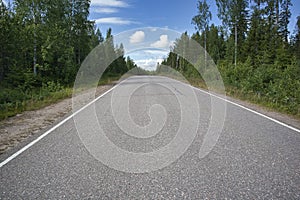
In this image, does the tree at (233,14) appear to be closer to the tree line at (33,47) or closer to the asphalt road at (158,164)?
the tree line at (33,47)

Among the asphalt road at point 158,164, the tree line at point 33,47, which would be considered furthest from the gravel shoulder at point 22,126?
the tree line at point 33,47

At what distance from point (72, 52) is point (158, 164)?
2155cm

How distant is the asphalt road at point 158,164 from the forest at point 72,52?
4007mm

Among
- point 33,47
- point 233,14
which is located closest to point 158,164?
point 33,47

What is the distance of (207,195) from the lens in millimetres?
2502

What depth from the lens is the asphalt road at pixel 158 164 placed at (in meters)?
2.61

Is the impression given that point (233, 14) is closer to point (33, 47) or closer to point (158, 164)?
point (33, 47)

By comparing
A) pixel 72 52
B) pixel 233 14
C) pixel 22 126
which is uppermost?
pixel 233 14

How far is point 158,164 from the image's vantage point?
11.1 feet

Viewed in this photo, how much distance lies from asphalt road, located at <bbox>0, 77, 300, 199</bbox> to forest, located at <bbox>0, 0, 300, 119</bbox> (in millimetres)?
4007

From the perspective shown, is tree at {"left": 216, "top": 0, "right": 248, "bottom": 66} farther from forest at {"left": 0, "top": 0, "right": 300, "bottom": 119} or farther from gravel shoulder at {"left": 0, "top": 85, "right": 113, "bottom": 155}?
gravel shoulder at {"left": 0, "top": 85, "right": 113, "bottom": 155}

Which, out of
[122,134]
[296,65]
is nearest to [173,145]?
[122,134]

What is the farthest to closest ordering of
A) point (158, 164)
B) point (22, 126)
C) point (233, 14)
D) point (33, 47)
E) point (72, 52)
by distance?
1. point (233, 14)
2. point (72, 52)
3. point (33, 47)
4. point (22, 126)
5. point (158, 164)

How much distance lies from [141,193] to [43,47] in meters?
20.5
